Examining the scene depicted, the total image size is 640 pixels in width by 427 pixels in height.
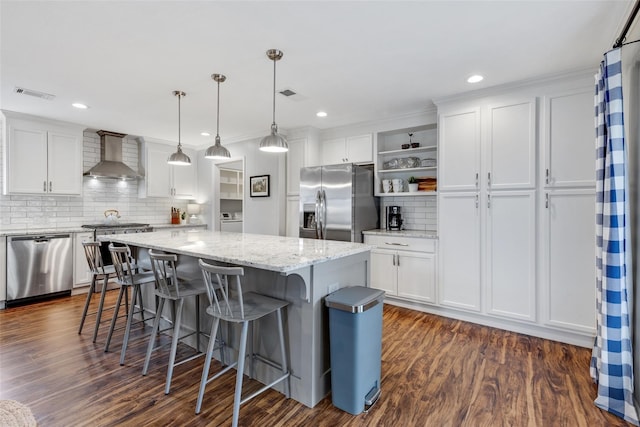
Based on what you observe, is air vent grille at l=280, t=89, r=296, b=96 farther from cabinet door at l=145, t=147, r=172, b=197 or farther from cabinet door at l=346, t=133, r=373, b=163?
cabinet door at l=145, t=147, r=172, b=197

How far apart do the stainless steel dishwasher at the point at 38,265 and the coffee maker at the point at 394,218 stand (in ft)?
14.6

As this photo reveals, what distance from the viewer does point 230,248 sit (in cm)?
238

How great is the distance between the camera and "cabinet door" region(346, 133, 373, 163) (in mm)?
4423

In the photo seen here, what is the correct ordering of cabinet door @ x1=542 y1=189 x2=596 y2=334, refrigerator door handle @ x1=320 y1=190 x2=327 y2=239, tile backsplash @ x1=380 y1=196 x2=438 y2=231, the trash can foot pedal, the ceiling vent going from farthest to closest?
refrigerator door handle @ x1=320 y1=190 x2=327 y2=239, tile backsplash @ x1=380 y1=196 x2=438 y2=231, the ceiling vent, cabinet door @ x1=542 y1=189 x2=596 y2=334, the trash can foot pedal

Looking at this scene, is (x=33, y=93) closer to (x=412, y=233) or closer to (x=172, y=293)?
(x=172, y=293)

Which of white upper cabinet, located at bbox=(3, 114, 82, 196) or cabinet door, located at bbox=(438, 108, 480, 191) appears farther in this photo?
white upper cabinet, located at bbox=(3, 114, 82, 196)

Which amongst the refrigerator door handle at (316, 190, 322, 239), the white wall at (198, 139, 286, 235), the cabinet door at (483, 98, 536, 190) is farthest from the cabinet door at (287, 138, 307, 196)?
the cabinet door at (483, 98, 536, 190)

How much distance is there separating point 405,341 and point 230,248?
1.84 m

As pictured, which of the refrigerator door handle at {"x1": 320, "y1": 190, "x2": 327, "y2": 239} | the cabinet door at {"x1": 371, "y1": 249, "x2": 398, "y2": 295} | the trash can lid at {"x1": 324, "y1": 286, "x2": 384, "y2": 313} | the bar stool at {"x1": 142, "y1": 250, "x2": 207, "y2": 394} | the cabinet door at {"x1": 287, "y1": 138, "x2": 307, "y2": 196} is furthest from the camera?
the cabinet door at {"x1": 287, "y1": 138, "x2": 307, "y2": 196}

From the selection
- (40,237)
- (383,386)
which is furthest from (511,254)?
(40,237)

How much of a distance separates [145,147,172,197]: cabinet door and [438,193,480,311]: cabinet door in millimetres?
4702

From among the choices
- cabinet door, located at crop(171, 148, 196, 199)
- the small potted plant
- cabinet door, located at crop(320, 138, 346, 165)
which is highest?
cabinet door, located at crop(320, 138, 346, 165)

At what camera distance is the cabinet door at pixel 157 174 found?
554 centimetres

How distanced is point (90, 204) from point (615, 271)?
639cm
